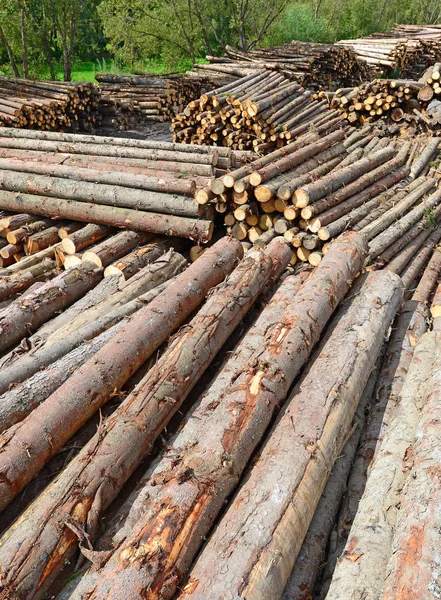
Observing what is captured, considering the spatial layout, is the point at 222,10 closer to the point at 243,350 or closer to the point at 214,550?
the point at 243,350

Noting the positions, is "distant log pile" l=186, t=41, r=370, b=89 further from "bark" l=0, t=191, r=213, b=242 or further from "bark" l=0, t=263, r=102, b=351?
"bark" l=0, t=263, r=102, b=351

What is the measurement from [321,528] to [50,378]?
2.85m

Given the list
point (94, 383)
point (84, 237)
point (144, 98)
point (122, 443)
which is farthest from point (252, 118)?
point (122, 443)

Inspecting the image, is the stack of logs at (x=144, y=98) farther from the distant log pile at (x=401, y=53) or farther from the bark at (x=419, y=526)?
the bark at (x=419, y=526)

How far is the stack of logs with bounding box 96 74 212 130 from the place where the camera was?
18.2 m

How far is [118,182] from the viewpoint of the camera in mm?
8203

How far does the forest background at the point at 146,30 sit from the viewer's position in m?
24.3

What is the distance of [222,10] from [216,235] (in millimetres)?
27492

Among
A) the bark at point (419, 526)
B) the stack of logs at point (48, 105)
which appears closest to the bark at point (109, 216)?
the bark at point (419, 526)

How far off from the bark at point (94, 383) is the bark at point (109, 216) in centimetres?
149

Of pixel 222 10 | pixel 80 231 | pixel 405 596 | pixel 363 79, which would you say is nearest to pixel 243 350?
pixel 405 596

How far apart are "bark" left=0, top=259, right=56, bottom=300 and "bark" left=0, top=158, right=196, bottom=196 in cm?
187

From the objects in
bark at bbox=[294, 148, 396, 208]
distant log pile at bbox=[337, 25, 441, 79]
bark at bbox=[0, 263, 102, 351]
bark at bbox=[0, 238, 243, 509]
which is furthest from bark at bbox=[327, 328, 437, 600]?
distant log pile at bbox=[337, 25, 441, 79]

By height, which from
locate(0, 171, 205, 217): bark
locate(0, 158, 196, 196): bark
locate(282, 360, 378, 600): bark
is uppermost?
locate(0, 158, 196, 196): bark
